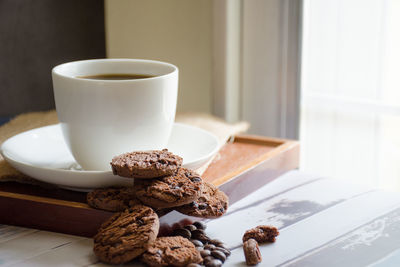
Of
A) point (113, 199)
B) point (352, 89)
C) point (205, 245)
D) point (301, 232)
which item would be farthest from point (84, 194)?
point (352, 89)

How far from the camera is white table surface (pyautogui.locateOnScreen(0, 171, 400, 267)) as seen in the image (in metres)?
0.63

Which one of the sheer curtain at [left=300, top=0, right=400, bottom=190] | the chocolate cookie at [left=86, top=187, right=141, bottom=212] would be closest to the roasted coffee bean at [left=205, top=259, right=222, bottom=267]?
the chocolate cookie at [left=86, top=187, right=141, bottom=212]

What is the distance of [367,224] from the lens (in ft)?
2.35

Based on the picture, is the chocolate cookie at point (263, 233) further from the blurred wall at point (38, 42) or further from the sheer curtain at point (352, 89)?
the blurred wall at point (38, 42)

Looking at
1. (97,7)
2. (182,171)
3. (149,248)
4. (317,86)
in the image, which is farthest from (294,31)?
(149,248)

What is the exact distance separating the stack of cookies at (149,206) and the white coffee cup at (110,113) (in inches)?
3.0

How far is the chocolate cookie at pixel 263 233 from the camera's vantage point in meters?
0.67

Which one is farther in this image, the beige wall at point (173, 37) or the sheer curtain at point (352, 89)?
the beige wall at point (173, 37)

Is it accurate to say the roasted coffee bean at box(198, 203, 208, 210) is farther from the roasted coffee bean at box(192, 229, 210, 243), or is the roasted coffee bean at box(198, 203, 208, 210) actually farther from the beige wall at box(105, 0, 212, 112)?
the beige wall at box(105, 0, 212, 112)

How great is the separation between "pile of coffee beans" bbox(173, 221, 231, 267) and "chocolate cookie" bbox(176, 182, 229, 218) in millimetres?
31

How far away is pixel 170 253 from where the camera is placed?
599 mm

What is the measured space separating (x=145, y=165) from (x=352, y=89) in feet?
2.43

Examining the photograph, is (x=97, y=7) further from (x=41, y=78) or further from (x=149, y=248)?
(x=149, y=248)

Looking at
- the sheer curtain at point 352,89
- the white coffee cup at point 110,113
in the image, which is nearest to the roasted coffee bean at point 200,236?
the white coffee cup at point 110,113
